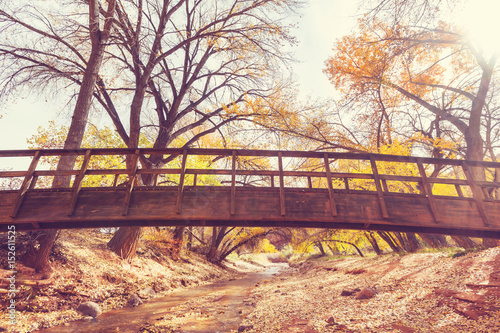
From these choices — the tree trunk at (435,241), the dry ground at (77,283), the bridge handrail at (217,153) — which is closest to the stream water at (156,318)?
the dry ground at (77,283)

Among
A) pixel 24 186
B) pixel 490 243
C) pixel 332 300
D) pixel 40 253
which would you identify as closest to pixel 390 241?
pixel 490 243

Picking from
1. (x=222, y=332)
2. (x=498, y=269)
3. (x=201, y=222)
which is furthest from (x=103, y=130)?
(x=498, y=269)

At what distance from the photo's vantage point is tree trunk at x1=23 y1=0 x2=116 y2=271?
649cm

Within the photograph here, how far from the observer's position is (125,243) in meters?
9.94

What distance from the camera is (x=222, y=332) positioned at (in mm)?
4980

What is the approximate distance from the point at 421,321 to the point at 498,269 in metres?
3.14

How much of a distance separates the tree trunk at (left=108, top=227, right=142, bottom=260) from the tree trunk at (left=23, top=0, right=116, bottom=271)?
308 cm

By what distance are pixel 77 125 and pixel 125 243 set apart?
17.2ft

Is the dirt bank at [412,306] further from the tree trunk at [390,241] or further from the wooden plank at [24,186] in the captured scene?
the tree trunk at [390,241]

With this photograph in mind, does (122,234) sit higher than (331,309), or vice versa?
(122,234)

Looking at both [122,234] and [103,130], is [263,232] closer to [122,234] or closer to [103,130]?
[122,234]

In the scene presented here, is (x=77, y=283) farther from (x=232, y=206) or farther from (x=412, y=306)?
(x=412, y=306)

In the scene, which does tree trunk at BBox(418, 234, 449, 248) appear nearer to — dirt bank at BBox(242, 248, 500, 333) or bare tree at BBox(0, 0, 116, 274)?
dirt bank at BBox(242, 248, 500, 333)

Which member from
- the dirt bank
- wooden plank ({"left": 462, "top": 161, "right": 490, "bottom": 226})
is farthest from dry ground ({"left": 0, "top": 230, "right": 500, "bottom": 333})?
wooden plank ({"left": 462, "top": 161, "right": 490, "bottom": 226})
